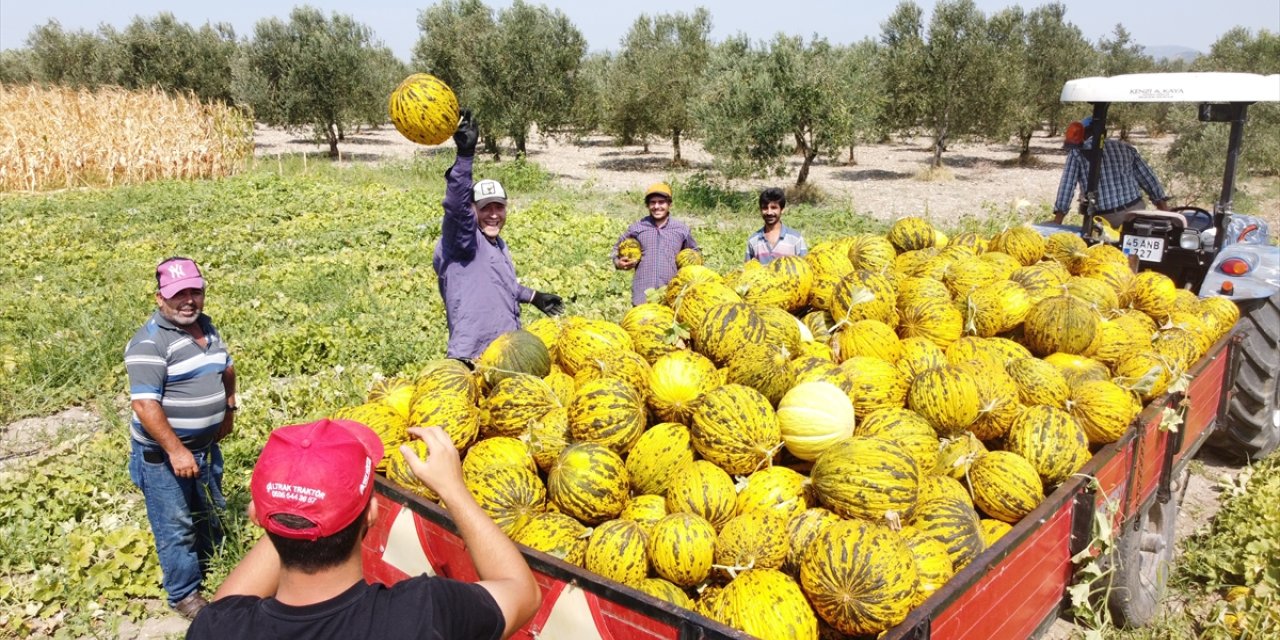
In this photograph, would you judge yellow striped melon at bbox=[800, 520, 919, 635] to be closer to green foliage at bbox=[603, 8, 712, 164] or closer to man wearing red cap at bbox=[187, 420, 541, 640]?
man wearing red cap at bbox=[187, 420, 541, 640]

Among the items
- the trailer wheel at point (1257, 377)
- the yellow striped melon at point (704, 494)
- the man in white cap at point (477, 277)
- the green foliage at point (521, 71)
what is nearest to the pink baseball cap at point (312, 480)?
the yellow striped melon at point (704, 494)

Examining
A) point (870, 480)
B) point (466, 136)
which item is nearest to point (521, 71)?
point (466, 136)

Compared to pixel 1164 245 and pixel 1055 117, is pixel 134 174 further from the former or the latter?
pixel 1055 117

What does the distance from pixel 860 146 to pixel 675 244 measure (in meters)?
40.1

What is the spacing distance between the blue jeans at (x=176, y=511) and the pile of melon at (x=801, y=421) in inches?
67.3

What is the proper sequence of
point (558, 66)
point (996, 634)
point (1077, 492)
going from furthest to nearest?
point (558, 66), point (1077, 492), point (996, 634)

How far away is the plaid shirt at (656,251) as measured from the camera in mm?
6984

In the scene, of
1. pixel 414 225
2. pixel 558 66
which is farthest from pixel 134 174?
pixel 558 66

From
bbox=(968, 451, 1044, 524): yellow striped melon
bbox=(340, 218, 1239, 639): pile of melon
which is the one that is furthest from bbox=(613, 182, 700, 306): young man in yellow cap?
bbox=(968, 451, 1044, 524): yellow striped melon

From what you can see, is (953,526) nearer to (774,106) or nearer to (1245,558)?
(1245,558)

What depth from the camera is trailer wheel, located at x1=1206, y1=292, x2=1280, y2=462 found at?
570cm

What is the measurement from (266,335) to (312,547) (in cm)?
778

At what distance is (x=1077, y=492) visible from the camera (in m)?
3.11

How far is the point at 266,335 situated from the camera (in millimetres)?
8867
